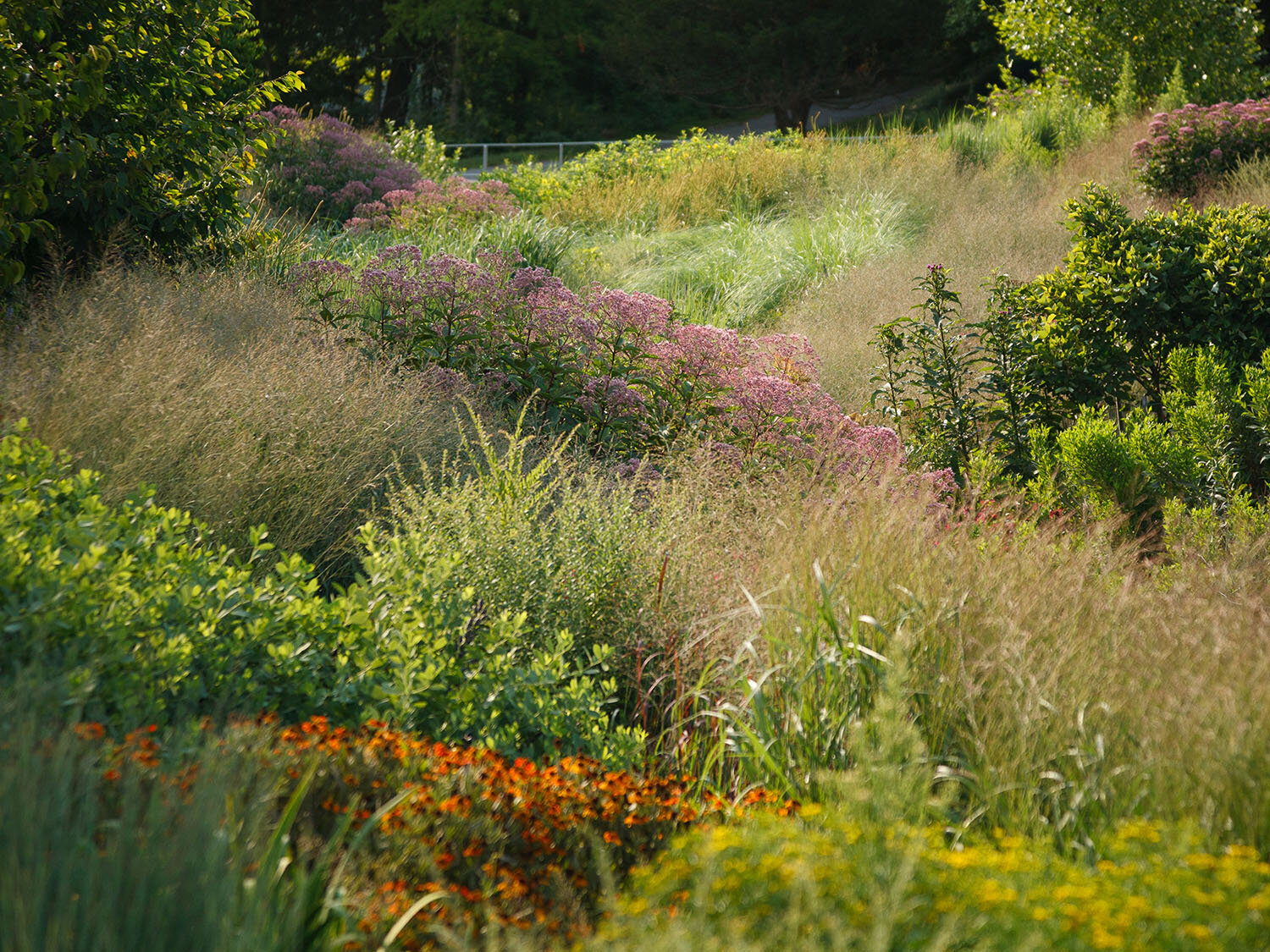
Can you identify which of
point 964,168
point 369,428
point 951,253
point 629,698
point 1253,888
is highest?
point 964,168

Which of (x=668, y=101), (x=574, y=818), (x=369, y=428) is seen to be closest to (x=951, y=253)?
(x=369, y=428)

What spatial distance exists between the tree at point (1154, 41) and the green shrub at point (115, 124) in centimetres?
1165

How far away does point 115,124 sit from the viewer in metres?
5.60

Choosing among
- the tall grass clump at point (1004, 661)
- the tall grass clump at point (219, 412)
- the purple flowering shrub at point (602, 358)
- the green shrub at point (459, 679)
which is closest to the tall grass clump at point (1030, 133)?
the purple flowering shrub at point (602, 358)

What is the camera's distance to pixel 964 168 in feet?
40.5

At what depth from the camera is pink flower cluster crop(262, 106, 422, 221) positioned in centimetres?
1132

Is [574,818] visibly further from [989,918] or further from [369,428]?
[369,428]

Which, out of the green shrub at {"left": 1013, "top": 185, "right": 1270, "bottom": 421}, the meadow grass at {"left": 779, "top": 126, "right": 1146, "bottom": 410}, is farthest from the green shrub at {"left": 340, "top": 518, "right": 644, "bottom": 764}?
the green shrub at {"left": 1013, "top": 185, "right": 1270, "bottom": 421}

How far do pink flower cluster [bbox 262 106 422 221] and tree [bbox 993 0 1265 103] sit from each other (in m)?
8.96

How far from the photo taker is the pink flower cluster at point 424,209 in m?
9.77

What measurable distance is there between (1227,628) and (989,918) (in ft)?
5.00

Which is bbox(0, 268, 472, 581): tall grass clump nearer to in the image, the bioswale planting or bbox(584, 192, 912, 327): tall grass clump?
the bioswale planting

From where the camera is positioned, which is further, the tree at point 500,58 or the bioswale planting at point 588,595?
the tree at point 500,58

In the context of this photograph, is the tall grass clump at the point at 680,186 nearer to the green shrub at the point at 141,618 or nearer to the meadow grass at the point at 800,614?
the meadow grass at the point at 800,614
